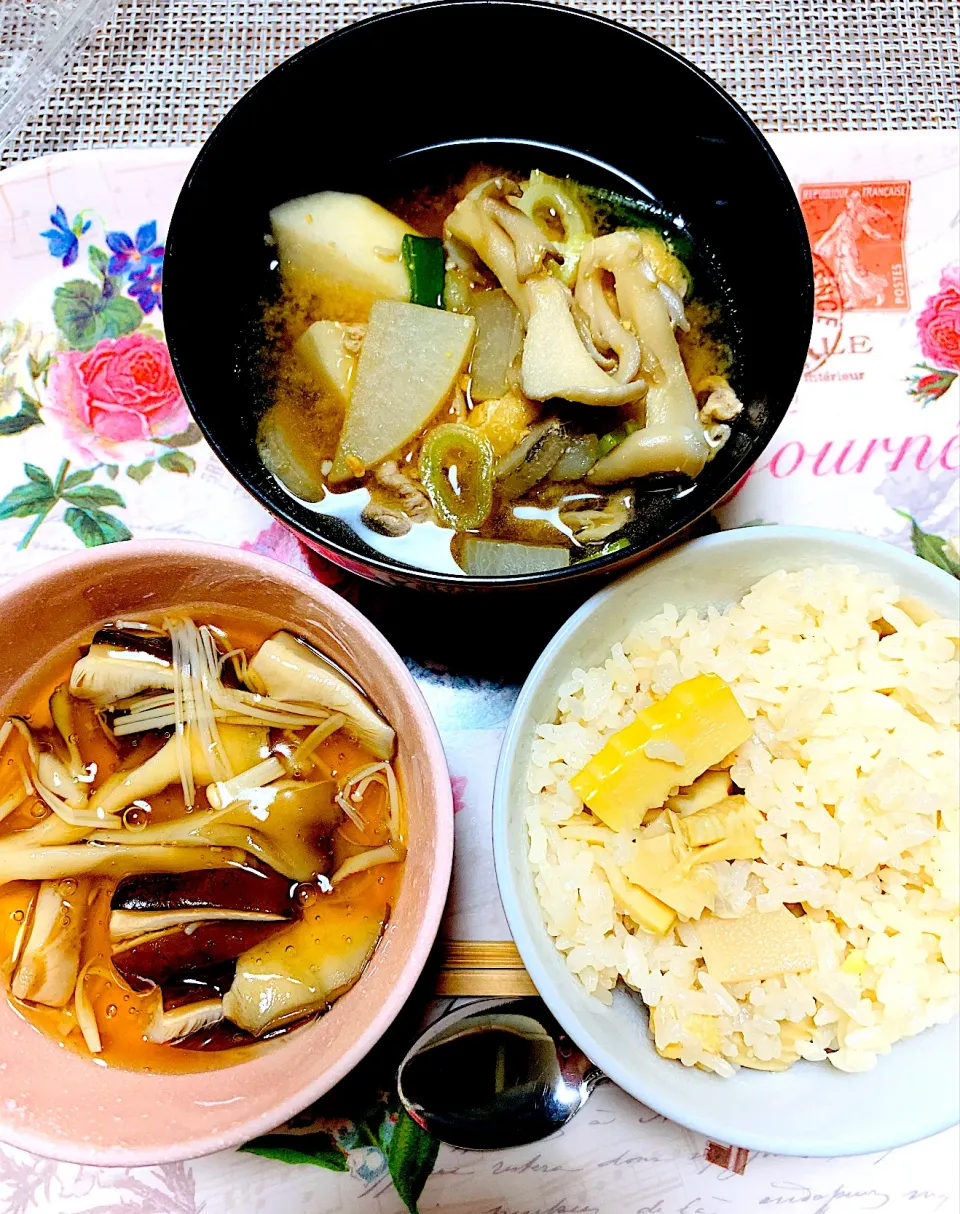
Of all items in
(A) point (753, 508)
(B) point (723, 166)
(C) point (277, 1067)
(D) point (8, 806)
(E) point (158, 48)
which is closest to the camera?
(C) point (277, 1067)

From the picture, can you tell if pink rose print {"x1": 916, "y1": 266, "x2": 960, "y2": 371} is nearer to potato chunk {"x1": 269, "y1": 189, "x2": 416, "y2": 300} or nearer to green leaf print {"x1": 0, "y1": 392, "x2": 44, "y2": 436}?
potato chunk {"x1": 269, "y1": 189, "x2": 416, "y2": 300}

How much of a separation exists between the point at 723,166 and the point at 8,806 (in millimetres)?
1365

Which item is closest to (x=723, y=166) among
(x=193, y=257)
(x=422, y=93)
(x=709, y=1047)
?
(x=422, y=93)

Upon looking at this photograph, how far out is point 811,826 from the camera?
4.23 feet

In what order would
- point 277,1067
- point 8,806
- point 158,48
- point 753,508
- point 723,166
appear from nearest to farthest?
point 277,1067
point 8,806
point 723,166
point 753,508
point 158,48

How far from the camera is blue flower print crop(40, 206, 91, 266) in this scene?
5.29ft

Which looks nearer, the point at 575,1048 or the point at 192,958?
the point at 192,958

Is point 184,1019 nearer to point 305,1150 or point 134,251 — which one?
point 305,1150

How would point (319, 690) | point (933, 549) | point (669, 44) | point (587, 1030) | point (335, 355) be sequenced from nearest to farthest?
point (587, 1030) → point (319, 690) → point (335, 355) → point (933, 549) → point (669, 44)

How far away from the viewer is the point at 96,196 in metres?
1.62

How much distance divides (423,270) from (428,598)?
491 millimetres

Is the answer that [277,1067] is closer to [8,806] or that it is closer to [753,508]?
[8,806]

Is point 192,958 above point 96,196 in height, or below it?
below

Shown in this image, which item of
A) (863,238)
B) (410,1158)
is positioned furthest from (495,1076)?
(863,238)
